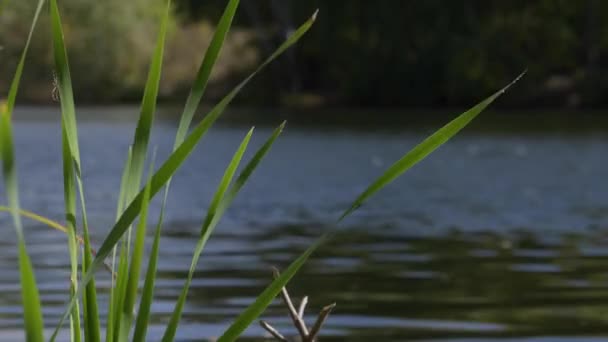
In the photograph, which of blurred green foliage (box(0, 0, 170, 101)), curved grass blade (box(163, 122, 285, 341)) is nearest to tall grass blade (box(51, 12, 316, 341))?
curved grass blade (box(163, 122, 285, 341))

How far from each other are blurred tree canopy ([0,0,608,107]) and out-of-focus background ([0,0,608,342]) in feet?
0.25

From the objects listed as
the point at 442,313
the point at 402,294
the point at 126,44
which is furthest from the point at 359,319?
the point at 126,44

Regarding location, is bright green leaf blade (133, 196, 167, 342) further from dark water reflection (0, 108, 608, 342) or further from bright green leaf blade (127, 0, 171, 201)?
dark water reflection (0, 108, 608, 342)

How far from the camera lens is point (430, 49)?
46781 millimetres

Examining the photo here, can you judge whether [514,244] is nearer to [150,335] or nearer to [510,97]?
[150,335]

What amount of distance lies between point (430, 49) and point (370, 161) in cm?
2321

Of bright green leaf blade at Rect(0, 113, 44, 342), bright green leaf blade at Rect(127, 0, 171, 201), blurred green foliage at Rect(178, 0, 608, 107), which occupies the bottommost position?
bright green leaf blade at Rect(0, 113, 44, 342)

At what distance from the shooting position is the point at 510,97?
45.4 meters

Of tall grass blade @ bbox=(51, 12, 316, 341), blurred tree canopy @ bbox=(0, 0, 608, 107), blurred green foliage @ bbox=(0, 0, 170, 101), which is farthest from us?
blurred green foliage @ bbox=(0, 0, 170, 101)

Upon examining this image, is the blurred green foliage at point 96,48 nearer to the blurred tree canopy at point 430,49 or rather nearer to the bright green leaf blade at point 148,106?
the blurred tree canopy at point 430,49

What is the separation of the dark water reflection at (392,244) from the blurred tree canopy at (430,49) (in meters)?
20.6

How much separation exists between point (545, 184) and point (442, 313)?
443 inches

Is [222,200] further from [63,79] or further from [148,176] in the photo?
[63,79]

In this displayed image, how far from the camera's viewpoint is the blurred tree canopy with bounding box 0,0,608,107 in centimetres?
4588
